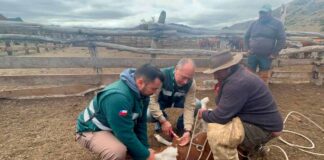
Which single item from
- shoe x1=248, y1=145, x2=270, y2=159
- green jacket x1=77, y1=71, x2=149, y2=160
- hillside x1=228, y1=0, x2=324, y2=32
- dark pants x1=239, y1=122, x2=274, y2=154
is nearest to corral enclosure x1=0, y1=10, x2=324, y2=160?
shoe x1=248, y1=145, x2=270, y2=159

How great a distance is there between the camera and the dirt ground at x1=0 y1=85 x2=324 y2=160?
346 centimetres

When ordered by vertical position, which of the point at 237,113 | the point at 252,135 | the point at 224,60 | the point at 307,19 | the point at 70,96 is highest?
the point at 307,19

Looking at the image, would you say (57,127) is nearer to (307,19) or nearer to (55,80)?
(55,80)

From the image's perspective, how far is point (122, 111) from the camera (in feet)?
7.61

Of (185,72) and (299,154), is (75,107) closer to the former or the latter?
(185,72)

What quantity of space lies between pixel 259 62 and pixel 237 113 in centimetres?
340

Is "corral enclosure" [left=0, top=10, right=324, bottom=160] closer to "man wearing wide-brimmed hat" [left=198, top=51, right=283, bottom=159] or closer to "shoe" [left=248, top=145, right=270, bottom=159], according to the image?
"shoe" [left=248, top=145, right=270, bottom=159]

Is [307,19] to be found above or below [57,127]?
above

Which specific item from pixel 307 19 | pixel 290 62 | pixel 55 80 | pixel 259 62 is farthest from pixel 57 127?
pixel 307 19

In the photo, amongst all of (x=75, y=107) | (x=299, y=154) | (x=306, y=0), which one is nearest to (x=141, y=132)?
(x=299, y=154)

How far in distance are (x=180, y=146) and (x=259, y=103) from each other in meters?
0.90

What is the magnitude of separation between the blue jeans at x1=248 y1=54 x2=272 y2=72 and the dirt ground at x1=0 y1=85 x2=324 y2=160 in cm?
78

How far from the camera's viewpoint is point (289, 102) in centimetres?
575

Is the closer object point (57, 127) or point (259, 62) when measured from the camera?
point (57, 127)
